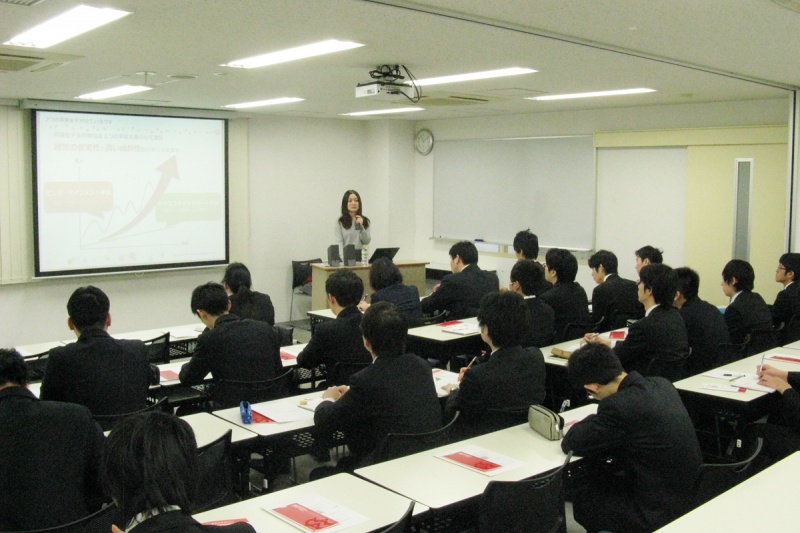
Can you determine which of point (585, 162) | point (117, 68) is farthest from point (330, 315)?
point (585, 162)

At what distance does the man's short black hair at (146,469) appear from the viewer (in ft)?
6.01

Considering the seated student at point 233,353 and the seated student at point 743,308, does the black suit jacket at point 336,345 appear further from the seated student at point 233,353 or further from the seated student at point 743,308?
the seated student at point 743,308

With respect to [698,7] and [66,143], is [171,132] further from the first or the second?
[698,7]

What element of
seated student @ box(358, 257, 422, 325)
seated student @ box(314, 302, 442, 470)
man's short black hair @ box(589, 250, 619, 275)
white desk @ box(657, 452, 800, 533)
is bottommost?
white desk @ box(657, 452, 800, 533)

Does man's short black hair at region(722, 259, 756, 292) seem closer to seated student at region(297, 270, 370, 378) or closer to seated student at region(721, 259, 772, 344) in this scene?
seated student at region(721, 259, 772, 344)

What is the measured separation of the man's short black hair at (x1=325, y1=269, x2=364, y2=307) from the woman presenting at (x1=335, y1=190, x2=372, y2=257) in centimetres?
455

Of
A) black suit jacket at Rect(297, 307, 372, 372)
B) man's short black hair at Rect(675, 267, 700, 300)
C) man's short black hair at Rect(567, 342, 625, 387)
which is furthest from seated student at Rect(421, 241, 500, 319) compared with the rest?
man's short black hair at Rect(567, 342, 625, 387)

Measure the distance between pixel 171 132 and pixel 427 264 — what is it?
4.15m

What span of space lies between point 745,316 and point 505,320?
10.1 feet

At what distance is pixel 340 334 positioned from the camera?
4.79 metres

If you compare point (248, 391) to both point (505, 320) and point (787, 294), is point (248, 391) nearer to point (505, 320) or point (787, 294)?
point (505, 320)

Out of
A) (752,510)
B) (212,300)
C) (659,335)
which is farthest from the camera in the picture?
(659,335)

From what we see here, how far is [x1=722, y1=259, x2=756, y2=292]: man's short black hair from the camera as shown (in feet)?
19.8

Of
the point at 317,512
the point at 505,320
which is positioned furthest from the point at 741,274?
the point at 317,512
